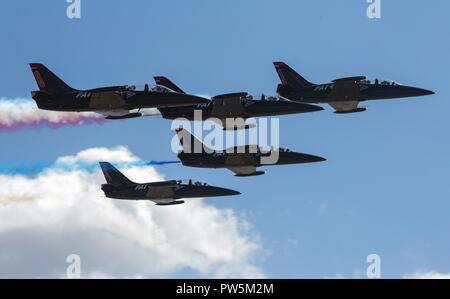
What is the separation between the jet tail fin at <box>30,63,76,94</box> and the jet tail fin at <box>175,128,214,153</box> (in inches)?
676

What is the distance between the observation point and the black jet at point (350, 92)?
114062 millimetres

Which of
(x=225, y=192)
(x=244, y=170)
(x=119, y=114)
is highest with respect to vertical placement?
(x=119, y=114)

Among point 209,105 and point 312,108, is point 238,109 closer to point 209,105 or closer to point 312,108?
point 209,105

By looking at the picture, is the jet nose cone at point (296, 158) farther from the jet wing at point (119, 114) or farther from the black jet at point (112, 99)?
the jet wing at point (119, 114)

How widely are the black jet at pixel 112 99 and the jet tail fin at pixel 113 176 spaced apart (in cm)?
2104

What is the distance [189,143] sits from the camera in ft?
410

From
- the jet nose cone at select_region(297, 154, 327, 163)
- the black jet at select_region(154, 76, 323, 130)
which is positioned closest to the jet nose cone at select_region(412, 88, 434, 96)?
the black jet at select_region(154, 76, 323, 130)

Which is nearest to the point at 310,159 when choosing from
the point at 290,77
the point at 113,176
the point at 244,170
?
the point at 244,170

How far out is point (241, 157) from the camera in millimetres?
121562

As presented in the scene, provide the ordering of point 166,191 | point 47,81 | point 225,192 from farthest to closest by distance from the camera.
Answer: point 166,191
point 225,192
point 47,81

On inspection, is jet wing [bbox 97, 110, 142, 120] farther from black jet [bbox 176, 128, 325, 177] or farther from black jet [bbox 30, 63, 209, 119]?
black jet [bbox 176, 128, 325, 177]

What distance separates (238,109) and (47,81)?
19358 mm
